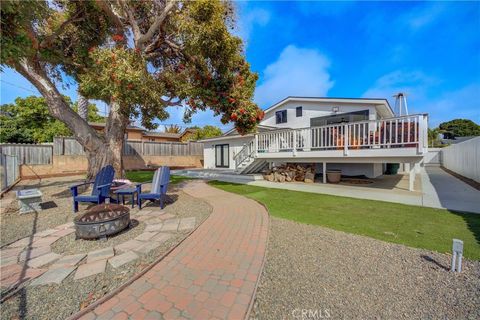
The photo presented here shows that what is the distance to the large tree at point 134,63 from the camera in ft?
21.3

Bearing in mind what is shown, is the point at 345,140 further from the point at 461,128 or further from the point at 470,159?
the point at 461,128

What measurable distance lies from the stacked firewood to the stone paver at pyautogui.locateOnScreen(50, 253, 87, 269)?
9.55 meters

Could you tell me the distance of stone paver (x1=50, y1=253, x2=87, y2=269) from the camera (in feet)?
10.4

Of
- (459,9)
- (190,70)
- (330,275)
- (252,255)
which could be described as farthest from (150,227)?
(459,9)

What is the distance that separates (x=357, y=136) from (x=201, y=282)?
8.91m

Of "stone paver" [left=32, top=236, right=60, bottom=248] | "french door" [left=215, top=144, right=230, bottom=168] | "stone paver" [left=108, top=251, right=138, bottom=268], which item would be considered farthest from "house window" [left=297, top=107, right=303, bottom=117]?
"stone paver" [left=32, top=236, right=60, bottom=248]

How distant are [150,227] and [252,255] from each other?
8.11ft

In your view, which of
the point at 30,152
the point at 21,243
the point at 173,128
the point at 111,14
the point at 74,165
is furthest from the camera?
the point at 173,128

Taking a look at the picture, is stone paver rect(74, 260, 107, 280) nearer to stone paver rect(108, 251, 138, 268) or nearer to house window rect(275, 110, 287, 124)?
stone paver rect(108, 251, 138, 268)

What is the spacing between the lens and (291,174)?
39.3 ft

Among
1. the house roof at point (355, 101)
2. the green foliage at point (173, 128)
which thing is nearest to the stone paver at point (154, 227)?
the house roof at point (355, 101)

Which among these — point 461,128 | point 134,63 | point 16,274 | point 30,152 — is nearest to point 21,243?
point 16,274

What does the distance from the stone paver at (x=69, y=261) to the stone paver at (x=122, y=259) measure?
0.50 m

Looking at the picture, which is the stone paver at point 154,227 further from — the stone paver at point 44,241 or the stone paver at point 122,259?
the stone paver at point 44,241
